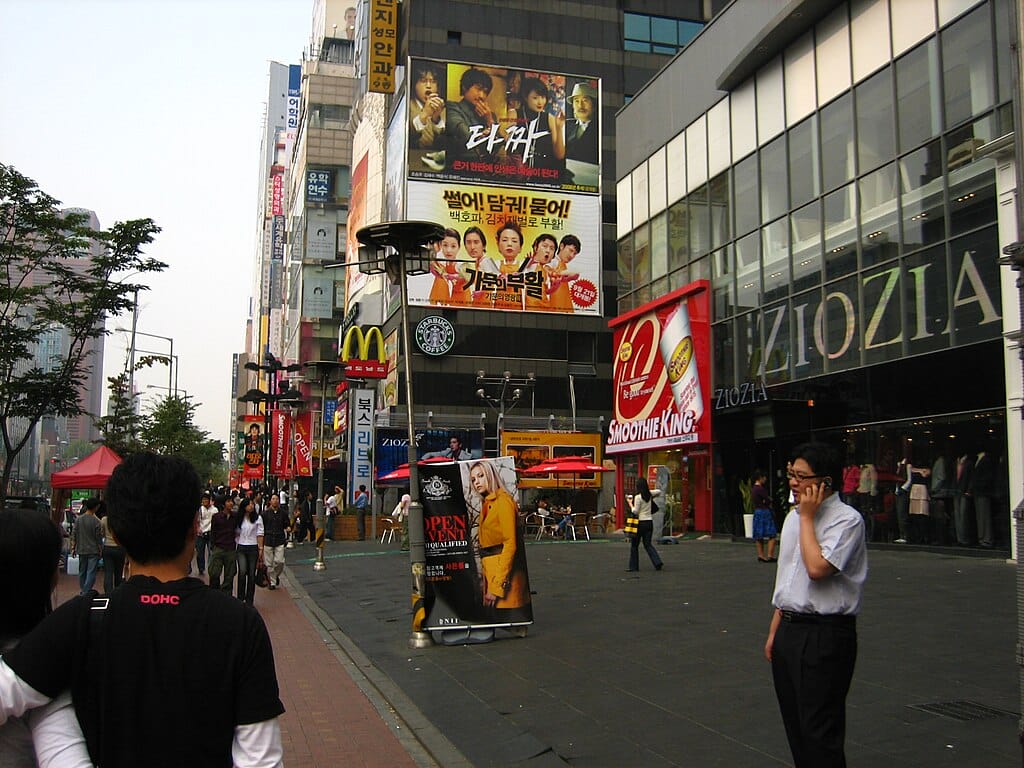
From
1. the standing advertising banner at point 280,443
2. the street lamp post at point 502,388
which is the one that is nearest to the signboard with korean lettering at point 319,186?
the standing advertising banner at point 280,443

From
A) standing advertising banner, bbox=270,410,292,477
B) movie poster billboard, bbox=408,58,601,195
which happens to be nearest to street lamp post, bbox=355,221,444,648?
movie poster billboard, bbox=408,58,601,195

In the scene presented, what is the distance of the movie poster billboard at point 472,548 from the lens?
37.1 feet

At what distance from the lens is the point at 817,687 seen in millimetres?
4355

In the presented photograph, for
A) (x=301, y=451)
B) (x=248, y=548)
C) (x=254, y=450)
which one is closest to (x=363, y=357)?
(x=301, y=451)

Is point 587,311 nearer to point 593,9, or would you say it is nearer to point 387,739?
point 593,9

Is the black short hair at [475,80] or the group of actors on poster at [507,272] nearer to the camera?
the group of actors on poster at [507,272]

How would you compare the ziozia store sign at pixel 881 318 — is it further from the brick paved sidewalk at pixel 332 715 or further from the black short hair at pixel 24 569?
the black short hair at pixel 24 569

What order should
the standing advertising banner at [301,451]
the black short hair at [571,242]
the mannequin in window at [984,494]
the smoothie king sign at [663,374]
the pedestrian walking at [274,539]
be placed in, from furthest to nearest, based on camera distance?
the standing advertising banner at [301,451]
the black short hair at [571,242]
the smoothie king sign at [663,374]
the pedestrian walking at [274,539]
the mannequin in window at [984,494]

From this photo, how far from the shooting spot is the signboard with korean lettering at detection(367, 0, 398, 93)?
54.2m

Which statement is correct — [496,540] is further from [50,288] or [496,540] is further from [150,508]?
[50,288]

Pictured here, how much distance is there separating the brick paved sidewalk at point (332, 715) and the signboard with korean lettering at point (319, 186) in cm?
6792

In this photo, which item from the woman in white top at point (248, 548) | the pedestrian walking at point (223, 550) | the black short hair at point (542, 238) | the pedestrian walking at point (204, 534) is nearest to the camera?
the pedestrian walking at point (223, 550)

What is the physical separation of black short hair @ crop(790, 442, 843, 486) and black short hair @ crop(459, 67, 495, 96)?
45635mm

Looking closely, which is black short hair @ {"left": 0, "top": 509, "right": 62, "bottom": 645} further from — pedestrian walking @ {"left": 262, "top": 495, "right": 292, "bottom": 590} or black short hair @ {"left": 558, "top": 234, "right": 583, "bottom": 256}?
black short hair @ {"left": 558, "top": 234, "right": 583, "bottom": 256}
